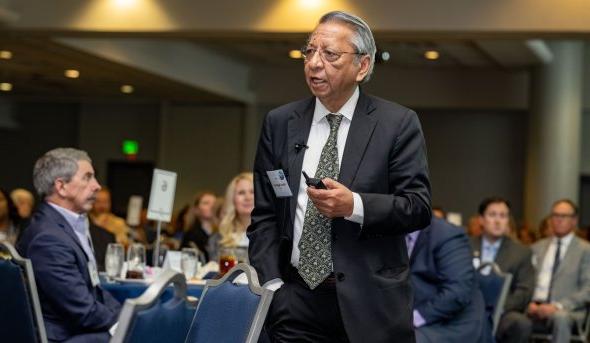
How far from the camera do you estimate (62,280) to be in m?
4.32

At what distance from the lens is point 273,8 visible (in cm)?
1053

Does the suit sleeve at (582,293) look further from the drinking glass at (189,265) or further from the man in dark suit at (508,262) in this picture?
the drinking glass at (189,265)

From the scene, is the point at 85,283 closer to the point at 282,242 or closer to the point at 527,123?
the point at 282,242

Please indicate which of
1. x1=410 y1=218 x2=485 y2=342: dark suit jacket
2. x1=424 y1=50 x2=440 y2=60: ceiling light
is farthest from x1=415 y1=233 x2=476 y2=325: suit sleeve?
x1=424 y1=50 x2=440 y2=60: ceiling light

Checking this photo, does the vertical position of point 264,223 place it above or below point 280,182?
below

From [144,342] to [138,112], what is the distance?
1925 centimetres

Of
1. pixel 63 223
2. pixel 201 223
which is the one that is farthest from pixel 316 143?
pixel 201 223

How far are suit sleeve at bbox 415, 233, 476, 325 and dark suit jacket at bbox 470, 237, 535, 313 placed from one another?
2524 millimetres

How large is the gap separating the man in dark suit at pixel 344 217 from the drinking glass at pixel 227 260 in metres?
2.93

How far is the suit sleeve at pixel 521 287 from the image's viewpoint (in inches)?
340

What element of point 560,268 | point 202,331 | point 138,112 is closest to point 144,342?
point 202,331

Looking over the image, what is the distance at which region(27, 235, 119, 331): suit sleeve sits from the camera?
14.2ft

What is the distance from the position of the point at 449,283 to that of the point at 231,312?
11.4 feet

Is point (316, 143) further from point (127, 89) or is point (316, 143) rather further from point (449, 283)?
point (127, 89)
